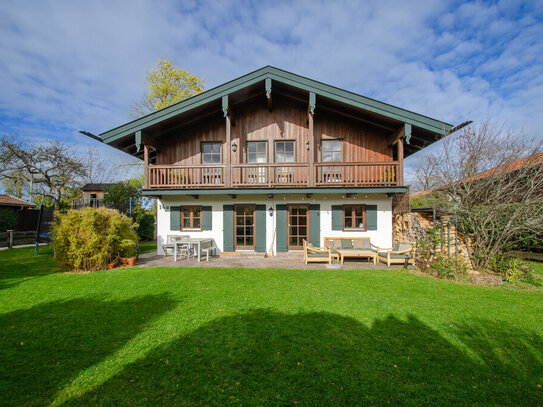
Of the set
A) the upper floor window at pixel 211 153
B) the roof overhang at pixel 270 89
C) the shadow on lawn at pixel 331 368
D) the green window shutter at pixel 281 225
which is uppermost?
the roof overhang at pixel 270 89

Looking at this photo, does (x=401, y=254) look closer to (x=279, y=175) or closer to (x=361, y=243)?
(x=361, y=243)

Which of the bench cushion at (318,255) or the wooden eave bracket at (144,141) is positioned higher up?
the wooden eave bracket at (144,141)

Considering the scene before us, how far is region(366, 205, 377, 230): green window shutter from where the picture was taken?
33.3ft

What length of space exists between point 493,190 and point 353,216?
181 inches

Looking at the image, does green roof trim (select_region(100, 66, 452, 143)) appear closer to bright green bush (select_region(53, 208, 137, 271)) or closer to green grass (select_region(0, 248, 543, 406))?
bright green bush (select_region(53, 208, 137, 271))

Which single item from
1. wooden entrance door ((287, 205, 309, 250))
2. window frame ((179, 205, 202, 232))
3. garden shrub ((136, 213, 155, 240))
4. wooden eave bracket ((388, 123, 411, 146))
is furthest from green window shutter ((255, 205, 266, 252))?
garden shrub ((136, 213, 155, 240))

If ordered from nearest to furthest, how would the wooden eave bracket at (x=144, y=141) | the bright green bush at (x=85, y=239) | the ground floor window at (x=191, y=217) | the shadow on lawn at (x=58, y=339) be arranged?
the shadow on lawn at (x=58, y=339) → the bright green bush at (x=85, y=239) → the wooden eave bracket at (x=144, y=141) → the ground floor window at (x=191, y=217)

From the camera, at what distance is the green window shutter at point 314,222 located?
10.3 meters

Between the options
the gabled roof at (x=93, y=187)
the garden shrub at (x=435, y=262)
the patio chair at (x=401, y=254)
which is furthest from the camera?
the gabled roof at (x=93, y=187)

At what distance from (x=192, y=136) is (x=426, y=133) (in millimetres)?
10282

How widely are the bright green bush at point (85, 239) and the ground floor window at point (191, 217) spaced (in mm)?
3121

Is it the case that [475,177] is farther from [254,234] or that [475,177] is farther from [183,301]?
[183,301]

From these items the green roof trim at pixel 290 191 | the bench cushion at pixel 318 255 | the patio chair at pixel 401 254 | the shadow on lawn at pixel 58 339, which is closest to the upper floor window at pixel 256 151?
the green roof trim at pixel 290 191

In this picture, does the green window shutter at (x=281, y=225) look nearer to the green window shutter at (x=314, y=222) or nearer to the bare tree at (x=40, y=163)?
the green window shutter at (x=314, y=222)
